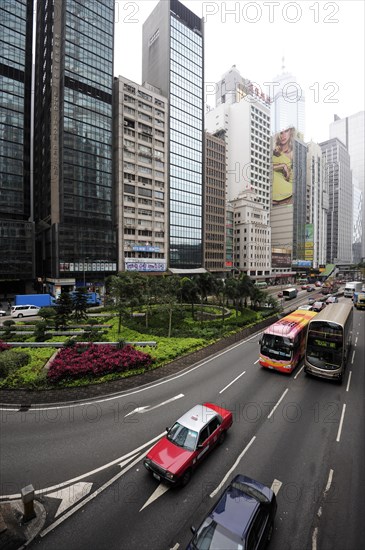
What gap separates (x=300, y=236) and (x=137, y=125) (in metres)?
95.6

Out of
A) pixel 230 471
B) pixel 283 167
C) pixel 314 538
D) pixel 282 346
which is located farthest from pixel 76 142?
pixel 283 167

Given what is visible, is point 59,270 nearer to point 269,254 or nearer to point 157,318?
point 157,318

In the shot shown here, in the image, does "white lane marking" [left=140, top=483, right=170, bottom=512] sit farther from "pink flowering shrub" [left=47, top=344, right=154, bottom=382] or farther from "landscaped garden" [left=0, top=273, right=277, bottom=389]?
"pink flowering shrub" [left=47, top=344, right=154, bottom=382]

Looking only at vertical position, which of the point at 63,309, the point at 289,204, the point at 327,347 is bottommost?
the point at 327,347

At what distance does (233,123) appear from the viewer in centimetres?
11225

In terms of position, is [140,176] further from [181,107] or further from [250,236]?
[250,236]

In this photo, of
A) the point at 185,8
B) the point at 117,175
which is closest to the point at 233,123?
the point at 185,8

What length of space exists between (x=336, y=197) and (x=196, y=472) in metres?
193

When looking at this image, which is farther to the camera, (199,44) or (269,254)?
(269,254)

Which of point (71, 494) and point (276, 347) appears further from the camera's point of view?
point (276, 347)

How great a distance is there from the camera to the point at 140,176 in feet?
227

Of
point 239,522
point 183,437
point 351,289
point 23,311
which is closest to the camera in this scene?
point 239,522

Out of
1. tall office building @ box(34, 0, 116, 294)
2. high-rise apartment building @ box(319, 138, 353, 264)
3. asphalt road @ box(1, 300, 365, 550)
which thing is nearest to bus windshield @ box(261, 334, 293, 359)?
asphalt road @ box(1, 300, 365, 550)

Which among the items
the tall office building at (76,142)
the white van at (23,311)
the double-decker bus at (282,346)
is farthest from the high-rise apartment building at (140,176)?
the double-decker bus at (282,346)
